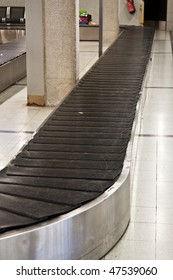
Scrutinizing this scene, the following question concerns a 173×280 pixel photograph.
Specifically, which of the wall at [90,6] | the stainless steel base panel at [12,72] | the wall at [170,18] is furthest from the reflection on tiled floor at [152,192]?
the wall at [170,18]

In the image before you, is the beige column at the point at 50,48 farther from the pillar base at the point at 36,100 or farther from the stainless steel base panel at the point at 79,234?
the stainless steel base panel at the point at 79,234

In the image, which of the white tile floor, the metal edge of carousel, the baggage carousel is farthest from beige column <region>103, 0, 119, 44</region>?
the metal edge of carousel

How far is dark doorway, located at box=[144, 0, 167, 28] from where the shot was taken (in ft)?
94.5

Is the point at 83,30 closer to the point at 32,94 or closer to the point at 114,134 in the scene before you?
the point at 32,94

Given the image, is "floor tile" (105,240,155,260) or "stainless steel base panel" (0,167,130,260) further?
"floor tile" (105,240,155,260)

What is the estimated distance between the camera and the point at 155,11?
2959cm

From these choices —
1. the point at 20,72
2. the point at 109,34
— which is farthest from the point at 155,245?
the point at 109,34

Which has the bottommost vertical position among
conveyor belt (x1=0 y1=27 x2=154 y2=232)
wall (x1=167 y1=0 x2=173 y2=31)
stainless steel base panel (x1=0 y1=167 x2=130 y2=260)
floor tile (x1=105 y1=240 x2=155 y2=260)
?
floor tile (x1=105 y1=240 x2=155 y2=260)

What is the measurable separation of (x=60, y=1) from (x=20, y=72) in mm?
3512

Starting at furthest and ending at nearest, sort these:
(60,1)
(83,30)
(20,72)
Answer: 1. (83,30)
2. (20,72)
3. (60,1)

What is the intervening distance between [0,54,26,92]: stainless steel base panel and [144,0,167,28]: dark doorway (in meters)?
18.5

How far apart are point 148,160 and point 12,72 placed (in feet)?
18.9

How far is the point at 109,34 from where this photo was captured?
17.9 metres

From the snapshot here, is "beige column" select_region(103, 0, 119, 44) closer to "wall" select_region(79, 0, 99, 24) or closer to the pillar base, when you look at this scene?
"wall" select_region(79, 0, 99, 24)
